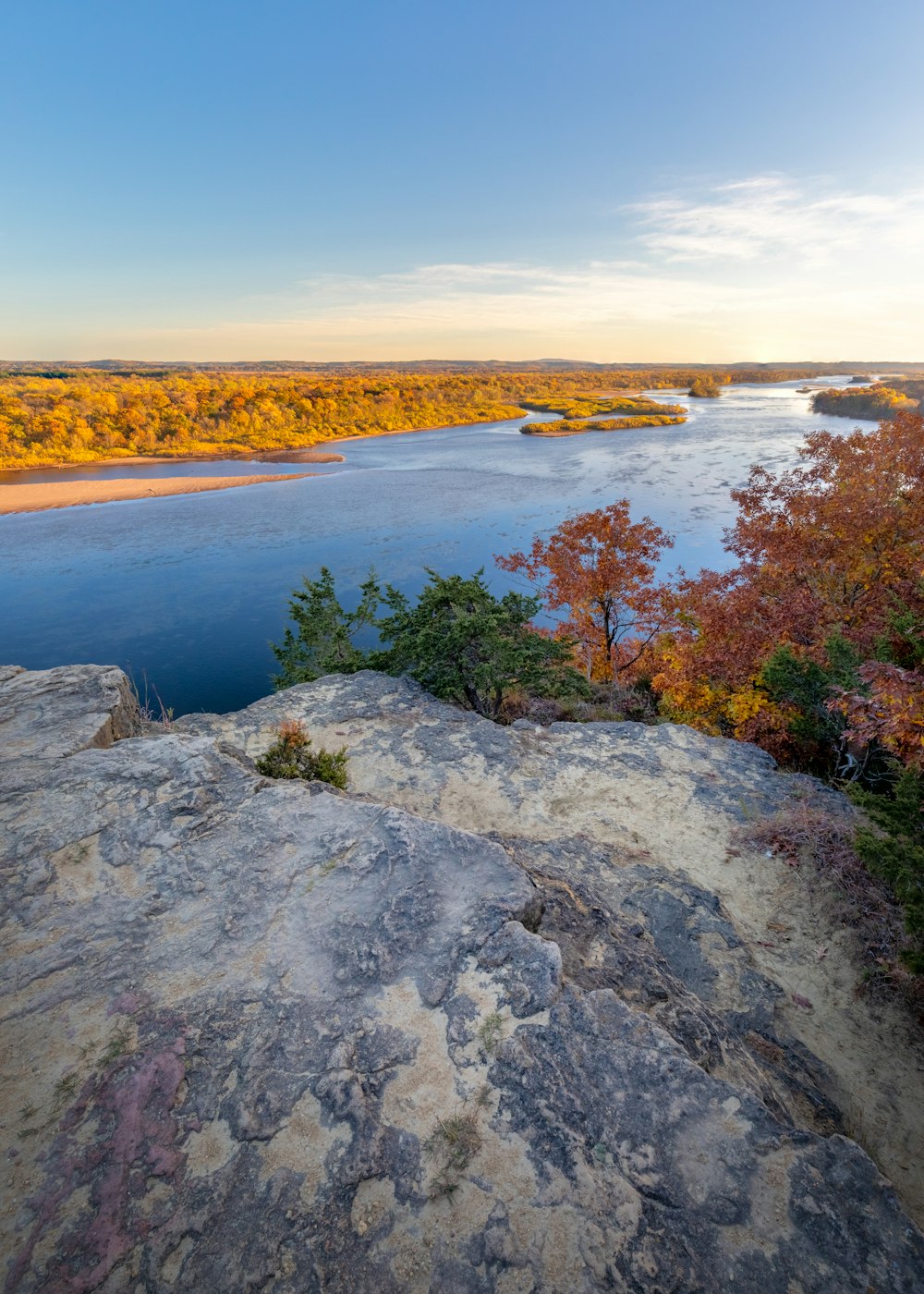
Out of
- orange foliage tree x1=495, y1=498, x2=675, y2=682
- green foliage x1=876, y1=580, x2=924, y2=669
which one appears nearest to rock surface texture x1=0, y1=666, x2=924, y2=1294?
green foliage x1=876, y1=580, x2=924, y2=669

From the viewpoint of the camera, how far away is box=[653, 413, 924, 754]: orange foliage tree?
10986mm

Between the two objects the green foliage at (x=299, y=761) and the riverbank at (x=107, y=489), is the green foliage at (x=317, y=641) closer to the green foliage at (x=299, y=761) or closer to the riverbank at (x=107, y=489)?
the green foliage at (x=299, y=761)

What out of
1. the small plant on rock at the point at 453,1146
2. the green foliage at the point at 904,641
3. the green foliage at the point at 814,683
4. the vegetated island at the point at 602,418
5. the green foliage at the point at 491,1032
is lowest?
the green foliage at the point at 814,683

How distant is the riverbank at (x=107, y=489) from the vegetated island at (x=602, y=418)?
107ft

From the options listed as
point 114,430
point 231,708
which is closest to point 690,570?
point 231,708

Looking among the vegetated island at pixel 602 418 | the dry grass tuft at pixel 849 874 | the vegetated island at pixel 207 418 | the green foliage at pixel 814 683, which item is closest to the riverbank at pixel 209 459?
the vegetated island at pixel 207 418

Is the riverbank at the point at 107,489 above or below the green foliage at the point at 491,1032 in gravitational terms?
below

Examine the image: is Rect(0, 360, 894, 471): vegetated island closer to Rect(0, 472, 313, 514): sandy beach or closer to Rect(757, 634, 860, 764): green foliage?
Rect(0, 472, 313, 514): sandy beach

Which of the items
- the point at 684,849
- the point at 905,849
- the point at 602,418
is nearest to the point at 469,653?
the point at 684,849

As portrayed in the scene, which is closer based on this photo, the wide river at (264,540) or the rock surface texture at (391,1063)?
the rock surface texture at (391,1063)

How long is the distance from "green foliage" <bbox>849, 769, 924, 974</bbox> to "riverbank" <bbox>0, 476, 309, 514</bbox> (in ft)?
144

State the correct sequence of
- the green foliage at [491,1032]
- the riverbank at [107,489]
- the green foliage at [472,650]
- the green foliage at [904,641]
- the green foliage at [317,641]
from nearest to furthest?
the green foliage at [491,1032], the green foliage at [904,641], the green foliage at [472,650], the green foliage at [317,641], the riverbank at [107,489]

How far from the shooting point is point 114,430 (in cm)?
5650

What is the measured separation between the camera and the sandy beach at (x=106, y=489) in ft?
Answer: 124
